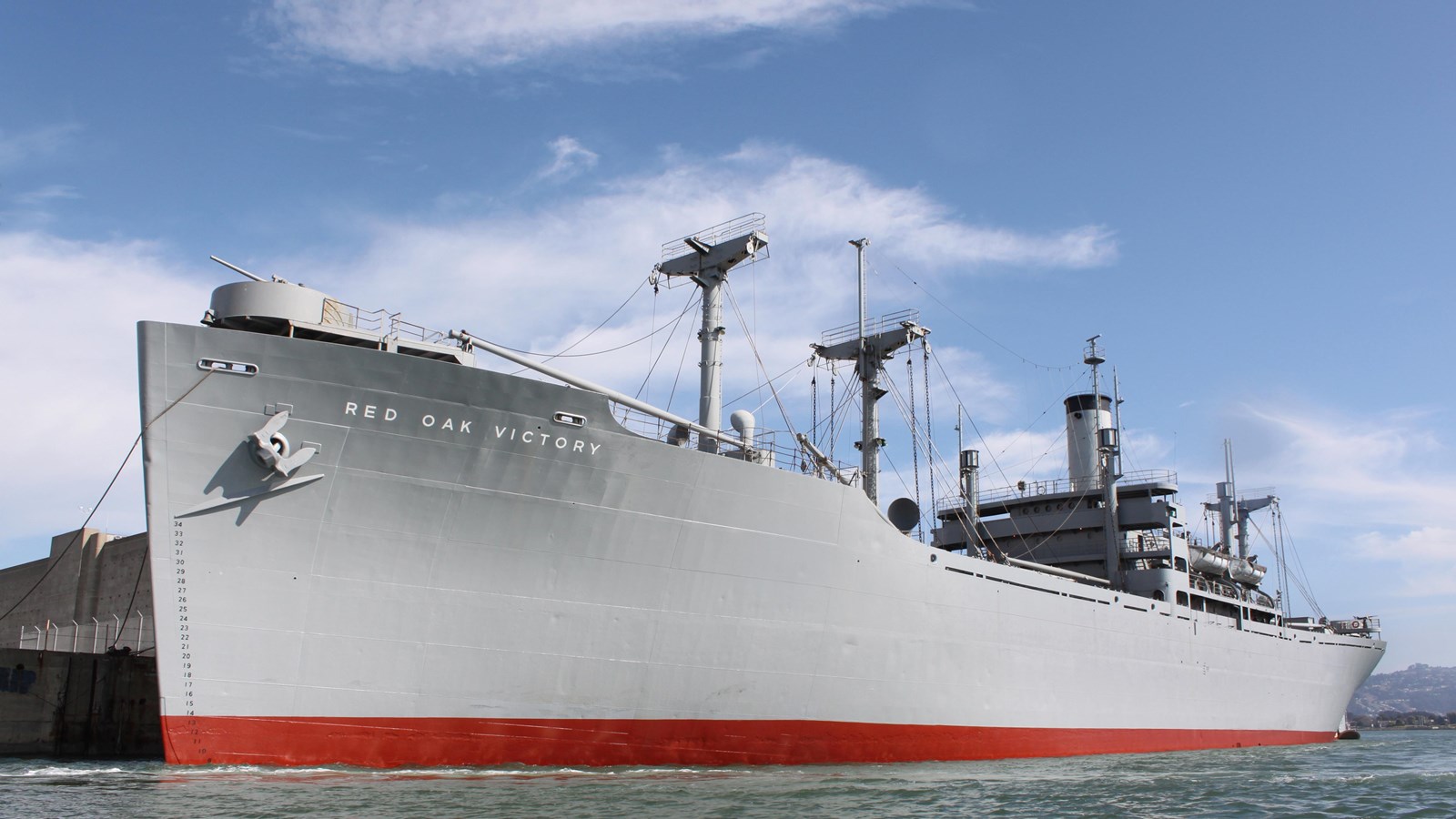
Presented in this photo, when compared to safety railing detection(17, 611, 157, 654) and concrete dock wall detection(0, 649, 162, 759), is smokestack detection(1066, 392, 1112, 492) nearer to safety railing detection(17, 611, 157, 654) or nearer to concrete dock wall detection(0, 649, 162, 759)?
concrete dock wall detection(0, 649, 162, 759)

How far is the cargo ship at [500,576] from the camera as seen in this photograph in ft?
40.4

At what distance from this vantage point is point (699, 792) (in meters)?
12.4

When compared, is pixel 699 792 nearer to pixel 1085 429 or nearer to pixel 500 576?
pixel 500 576

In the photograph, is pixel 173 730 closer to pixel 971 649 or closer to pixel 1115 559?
pixel 971 649

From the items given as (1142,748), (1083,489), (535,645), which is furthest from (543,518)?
(1083,489)

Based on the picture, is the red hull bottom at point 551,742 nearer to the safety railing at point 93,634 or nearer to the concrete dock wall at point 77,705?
the concrete dock wall at point 77,705

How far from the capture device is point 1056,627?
20.0 m

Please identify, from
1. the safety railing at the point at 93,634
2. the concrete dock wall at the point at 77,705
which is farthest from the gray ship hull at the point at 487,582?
the safety railing at the point at 93,634

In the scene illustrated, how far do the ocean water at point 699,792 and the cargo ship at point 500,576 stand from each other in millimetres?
642

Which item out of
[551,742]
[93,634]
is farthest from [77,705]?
[551,742]

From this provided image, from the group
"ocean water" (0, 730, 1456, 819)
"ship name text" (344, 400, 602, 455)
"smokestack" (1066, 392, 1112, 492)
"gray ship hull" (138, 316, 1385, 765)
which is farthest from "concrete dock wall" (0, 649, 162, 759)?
"smokestack" (1066, 392, 1112, 492)

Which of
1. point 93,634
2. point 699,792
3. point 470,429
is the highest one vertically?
point 470,429

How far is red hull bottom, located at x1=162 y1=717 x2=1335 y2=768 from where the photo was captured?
40.0ft

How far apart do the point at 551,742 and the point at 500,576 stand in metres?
2.46
